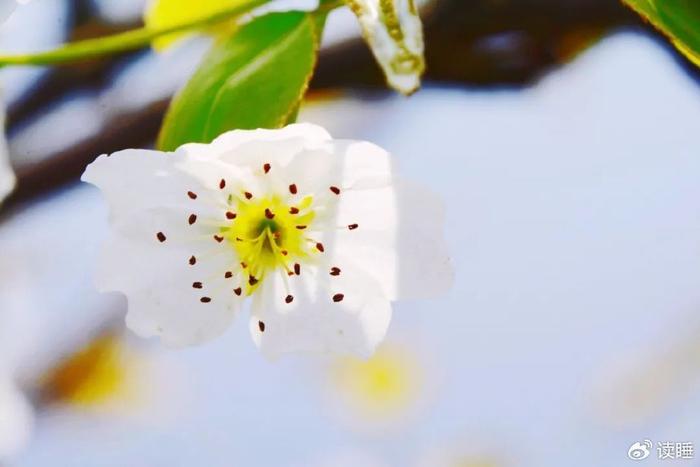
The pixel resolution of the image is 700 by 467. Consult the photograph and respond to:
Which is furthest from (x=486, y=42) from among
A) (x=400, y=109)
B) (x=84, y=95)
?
(x=84, y=95)

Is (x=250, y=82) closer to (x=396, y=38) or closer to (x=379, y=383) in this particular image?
(x=396, y=38)

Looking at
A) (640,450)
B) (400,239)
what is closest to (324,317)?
(400,239)

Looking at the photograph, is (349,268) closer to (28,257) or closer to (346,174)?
(346,174)

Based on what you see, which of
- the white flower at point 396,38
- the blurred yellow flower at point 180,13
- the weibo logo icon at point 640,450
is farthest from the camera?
the weibo logo icon at point 640,450

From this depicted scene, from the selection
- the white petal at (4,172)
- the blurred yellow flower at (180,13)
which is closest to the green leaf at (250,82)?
the blurred yellow flower at (180,13)

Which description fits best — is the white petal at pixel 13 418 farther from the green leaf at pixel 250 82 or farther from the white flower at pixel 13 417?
the green leaf at pixel 250 82

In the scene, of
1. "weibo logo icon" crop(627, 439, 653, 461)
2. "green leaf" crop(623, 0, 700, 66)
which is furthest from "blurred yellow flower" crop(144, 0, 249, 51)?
"weibo logo icon" crop(627, 439, 653, 461)
